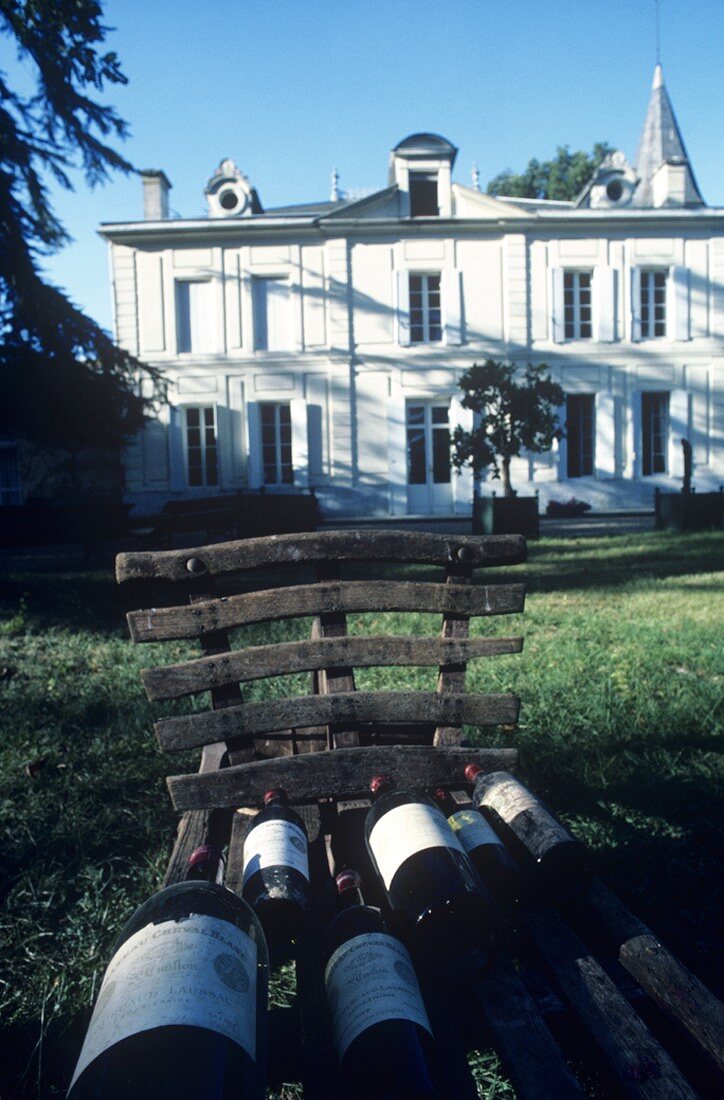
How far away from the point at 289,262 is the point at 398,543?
18570mm

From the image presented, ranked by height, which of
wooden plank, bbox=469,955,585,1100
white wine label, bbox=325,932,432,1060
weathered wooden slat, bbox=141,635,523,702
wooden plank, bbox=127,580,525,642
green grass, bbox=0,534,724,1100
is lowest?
green grass, bbox=0,534,724,1100

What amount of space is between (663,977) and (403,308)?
19090 mm

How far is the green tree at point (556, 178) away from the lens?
33.8m

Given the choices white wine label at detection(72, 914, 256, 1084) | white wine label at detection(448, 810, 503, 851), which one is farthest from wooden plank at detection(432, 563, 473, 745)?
white wine label at detection(72, 914, 256, 1084)

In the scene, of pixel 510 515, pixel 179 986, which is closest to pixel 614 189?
pixel 510 515

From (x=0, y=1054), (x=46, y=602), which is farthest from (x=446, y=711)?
(x=46, y=602)

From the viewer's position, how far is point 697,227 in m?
19.3

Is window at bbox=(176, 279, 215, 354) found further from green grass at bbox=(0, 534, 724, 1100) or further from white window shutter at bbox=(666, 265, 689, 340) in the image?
green grass at bbox=(0, 534, 724, 1100)

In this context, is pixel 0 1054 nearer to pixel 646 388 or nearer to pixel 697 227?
pixel 646 388

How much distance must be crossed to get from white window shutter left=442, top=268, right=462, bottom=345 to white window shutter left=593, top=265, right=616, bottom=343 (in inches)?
138

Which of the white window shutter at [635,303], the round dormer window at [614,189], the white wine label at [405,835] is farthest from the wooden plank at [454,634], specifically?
the round dormer window at [614,189]

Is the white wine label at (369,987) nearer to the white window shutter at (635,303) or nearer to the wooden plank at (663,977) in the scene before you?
the wooden plank at (663,977)

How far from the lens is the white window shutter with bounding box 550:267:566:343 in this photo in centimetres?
1903

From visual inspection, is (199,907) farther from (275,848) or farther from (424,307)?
(424,307)
